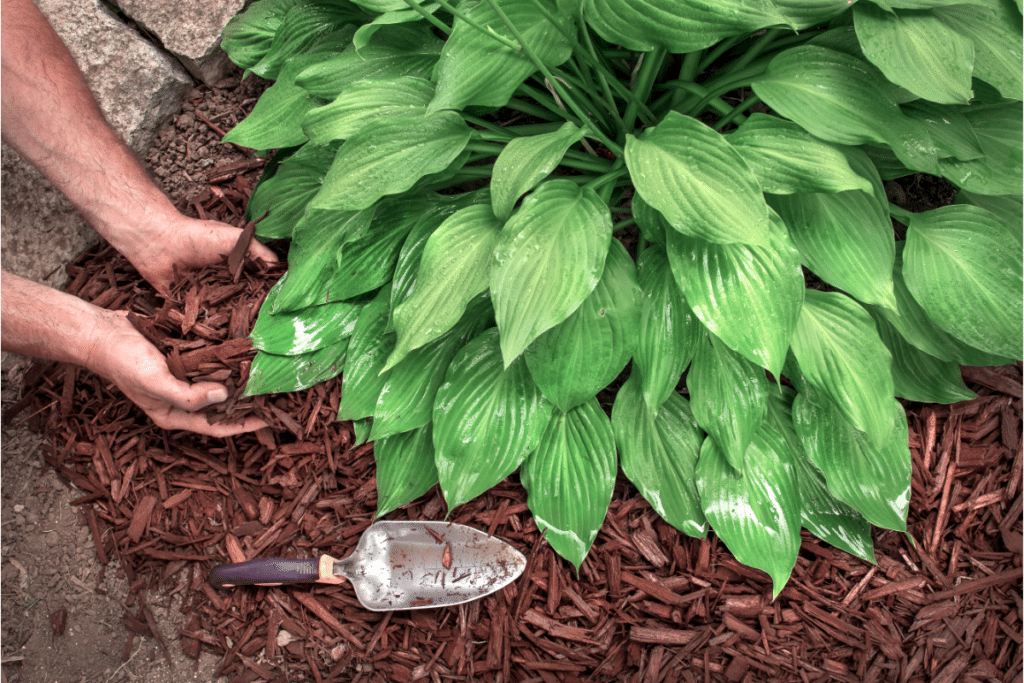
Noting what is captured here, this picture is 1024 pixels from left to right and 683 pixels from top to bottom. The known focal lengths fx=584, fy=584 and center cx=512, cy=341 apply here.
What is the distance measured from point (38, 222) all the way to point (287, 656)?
108 centimetres

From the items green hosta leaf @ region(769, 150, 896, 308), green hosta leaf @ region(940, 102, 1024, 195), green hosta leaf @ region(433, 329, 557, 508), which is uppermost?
green hosta leaf @ region(940, 102, 1024, 195)

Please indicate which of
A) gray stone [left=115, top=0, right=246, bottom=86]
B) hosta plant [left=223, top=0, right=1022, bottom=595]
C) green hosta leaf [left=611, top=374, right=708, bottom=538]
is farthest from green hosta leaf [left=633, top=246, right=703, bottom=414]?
gray stone [left=115, top=0, right=246, bottom=86]

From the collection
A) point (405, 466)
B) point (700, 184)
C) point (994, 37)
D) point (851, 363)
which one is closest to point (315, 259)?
point (405, 466)

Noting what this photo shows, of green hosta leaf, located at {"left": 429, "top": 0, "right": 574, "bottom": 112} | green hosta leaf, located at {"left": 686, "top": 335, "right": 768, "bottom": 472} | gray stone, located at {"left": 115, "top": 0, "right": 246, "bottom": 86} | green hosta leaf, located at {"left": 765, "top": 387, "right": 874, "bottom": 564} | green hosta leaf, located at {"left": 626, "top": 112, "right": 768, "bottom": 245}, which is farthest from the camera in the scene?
gray stone, located at {"left": 115, "top": 0, "right": 246, "bottom": 86}

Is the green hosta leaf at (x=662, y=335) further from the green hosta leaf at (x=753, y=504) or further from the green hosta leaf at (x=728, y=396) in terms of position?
the green hosta leaf at (x=753, y=504)

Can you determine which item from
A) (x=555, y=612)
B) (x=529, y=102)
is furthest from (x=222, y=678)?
(x=529, y=102)

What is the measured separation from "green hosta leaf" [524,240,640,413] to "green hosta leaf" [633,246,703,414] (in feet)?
0.08

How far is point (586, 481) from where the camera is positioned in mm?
1015

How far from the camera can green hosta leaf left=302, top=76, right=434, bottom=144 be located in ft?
2.88

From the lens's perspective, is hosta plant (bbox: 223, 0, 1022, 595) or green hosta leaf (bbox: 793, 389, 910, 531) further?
green hosta leaf (bbox: 793, 389, 910, 531)

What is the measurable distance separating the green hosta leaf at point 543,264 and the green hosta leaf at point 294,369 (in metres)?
0.43

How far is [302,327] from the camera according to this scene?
1.07m

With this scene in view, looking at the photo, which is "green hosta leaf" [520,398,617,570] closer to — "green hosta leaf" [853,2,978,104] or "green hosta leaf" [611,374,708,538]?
"green hosta leaf" [611,374,708,538]

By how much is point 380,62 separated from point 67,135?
2.19ft
